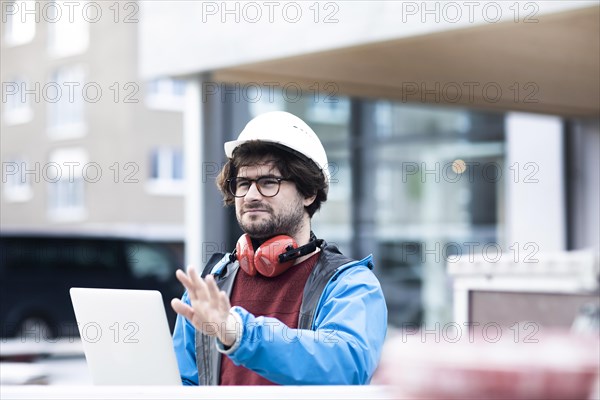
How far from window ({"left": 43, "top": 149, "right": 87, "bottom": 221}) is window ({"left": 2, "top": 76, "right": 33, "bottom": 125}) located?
152cm

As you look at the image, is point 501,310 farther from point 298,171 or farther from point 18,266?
point 18,266

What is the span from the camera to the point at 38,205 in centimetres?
2647

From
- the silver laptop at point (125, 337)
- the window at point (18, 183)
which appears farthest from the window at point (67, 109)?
the silver laptop at point (125, 337)

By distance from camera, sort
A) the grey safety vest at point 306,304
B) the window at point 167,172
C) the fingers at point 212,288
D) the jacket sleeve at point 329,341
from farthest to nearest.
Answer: the window at point 167,172 → the grey safety vest at point 306,304 → the jacket sleeve at point 329,341 → the fingers at point 212,288

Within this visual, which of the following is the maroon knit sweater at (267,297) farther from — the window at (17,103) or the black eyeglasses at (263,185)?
the window at (17,103)

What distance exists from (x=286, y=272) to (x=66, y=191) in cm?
2423

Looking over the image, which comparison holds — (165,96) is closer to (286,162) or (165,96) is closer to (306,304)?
(286,162)

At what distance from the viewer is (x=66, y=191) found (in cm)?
2627

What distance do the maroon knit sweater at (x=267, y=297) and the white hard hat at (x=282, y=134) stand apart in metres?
0.30

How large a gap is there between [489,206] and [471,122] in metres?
0.84

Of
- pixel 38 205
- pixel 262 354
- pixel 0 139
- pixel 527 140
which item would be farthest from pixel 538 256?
pixel 0 139

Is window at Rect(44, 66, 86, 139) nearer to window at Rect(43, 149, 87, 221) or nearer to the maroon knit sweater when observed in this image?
window at Rect(43, 149, 87, 221)

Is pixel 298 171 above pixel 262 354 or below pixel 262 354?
above

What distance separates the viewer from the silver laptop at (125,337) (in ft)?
6.66
